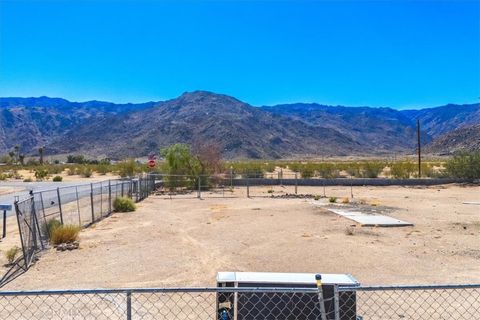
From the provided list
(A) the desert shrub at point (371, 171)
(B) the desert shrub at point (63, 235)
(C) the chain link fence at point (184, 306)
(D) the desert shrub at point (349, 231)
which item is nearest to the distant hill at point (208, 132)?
(A) the desert shrub at point (371, 171)

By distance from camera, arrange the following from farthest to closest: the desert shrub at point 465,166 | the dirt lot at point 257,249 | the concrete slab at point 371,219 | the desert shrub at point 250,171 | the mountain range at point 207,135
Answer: the mountain range at point 207,135 → the desert shrub at point 250,171 → the desert shrub at point 465,166 → the concrete slab at point 371,219 → the dirt lot at point 257,249

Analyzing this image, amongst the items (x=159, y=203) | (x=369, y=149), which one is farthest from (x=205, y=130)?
(x=159, y=203)

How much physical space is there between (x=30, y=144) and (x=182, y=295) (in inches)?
7721

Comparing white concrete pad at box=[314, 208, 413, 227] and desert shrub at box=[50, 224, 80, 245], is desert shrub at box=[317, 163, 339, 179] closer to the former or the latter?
white concrete pad at box=[314, 208, 413, 227]

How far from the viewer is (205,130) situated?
493 feet

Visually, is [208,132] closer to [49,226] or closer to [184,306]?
[49,226]

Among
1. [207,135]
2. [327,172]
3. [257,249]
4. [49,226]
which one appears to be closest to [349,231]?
[257,249]

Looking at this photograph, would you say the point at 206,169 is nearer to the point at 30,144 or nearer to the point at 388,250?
the point at 388,250

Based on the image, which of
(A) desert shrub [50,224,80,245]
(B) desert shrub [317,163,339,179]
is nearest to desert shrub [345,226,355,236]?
(A) desert shrub [50,224,80,245]

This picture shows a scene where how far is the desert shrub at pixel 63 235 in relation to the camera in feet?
49.9

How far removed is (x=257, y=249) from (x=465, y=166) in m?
33.0

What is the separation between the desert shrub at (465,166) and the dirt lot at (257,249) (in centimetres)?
1916

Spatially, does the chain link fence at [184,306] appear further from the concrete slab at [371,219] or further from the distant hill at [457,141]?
the distant hill at [457,141]

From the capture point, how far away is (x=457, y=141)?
136875 millimetres
